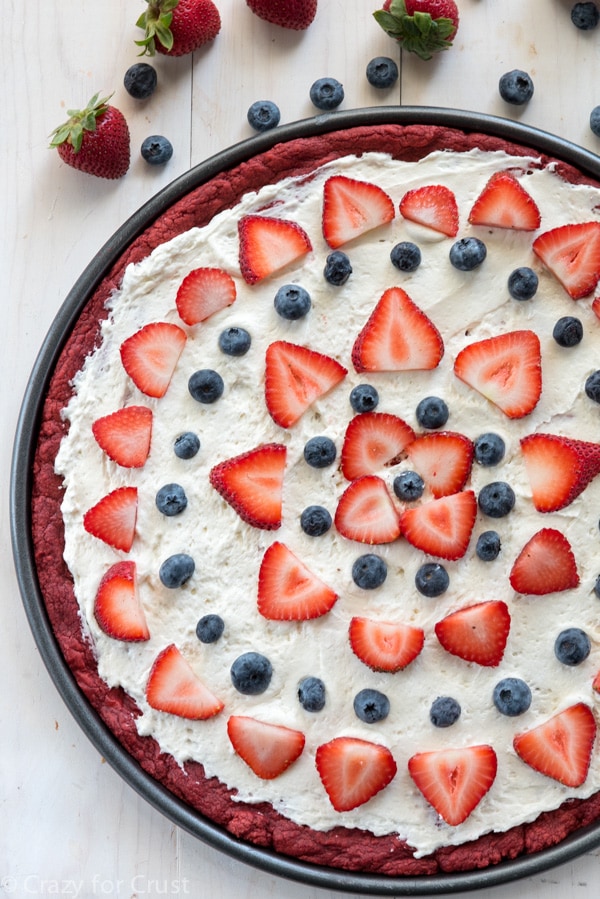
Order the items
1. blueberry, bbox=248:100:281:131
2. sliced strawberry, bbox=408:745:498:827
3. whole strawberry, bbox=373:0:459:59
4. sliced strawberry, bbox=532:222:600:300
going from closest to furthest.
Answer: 1. sliced strawberry, bbox=408:745:498:827
2. sliced strawberry, bbox=532:222:600:300
3. whole strawberry, bbox=373:0:459:59
4. blueberry, bbox=248:100:281:131

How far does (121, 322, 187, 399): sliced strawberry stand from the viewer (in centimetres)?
273

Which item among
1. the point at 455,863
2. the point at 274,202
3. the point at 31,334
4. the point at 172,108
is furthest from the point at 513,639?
the point at 172,108

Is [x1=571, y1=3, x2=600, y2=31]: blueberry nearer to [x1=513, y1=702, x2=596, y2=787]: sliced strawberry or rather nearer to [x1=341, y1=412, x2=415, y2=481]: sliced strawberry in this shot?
[x1=341, y1=412, x2=415, y2=481]: sliced strawberry

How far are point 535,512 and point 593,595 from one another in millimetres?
280

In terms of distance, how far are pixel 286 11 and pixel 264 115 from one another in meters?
0.32

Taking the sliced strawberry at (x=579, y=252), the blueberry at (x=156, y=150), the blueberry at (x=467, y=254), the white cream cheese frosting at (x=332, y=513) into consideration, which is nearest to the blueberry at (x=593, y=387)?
the white cream cheese frosting at (x=332, y=513)

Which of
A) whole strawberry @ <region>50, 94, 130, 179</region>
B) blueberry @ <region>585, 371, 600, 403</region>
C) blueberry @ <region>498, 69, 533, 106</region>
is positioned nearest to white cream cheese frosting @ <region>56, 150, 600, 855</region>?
blueberry @ <region>585, 371, 600, 403</region>

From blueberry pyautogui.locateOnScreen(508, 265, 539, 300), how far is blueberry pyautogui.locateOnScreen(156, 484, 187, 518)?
1.11m

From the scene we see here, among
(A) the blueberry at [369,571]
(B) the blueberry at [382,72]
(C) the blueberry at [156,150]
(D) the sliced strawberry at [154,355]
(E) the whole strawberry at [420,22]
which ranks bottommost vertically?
(A) the blueberry at [369,571]

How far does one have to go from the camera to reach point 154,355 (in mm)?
2736

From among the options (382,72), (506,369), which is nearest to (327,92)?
(382,72)

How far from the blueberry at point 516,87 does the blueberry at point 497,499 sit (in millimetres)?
1212

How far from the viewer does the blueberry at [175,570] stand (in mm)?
2658

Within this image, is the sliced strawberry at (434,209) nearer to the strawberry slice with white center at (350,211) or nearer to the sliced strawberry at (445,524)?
the strawberry slice with white center at (350,211)
